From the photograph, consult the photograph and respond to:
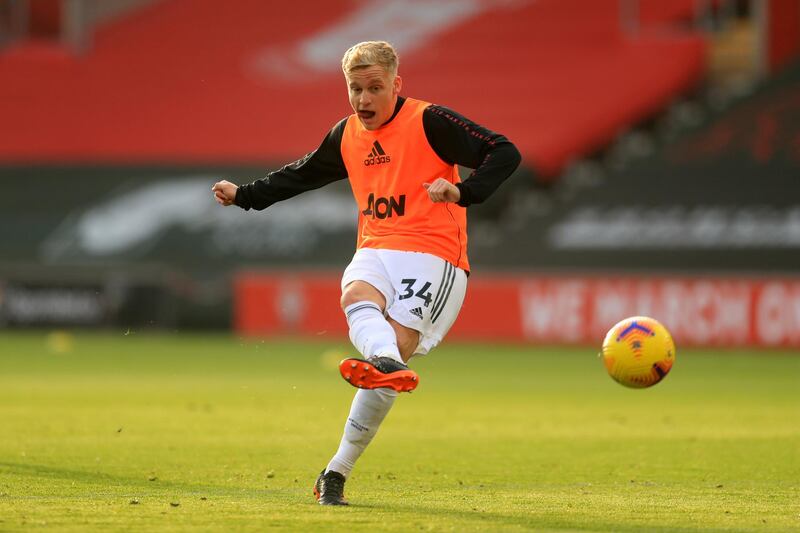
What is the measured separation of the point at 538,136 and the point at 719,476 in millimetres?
18981

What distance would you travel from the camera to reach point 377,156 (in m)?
7.05

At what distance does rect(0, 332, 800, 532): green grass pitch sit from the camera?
648 centimetres

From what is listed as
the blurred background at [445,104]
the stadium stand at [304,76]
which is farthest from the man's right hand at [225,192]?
the stadium stand at [304,76]

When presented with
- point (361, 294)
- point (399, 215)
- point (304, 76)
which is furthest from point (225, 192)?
point (304, 76)

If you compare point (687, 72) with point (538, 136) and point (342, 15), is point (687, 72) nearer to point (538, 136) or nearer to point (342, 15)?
point (538, 136)

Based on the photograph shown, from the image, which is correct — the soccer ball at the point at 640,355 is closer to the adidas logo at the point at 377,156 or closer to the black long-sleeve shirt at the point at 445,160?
the black long-sleeve shirt at the point at 445,160

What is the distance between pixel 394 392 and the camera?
6.77m

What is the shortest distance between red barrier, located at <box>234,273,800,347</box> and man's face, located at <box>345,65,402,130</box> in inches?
577

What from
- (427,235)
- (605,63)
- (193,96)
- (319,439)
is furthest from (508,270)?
(427,235)

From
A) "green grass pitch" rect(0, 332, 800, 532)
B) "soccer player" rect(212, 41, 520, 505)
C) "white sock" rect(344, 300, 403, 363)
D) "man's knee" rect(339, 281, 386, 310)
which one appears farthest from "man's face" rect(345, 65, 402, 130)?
"green grass pitch" rect(0, 332, 800, 532)

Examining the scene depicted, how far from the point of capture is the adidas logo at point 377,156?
703cm

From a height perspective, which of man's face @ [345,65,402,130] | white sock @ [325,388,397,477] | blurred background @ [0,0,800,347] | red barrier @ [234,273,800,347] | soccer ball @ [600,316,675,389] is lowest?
white sock @ [325,388,397,477]

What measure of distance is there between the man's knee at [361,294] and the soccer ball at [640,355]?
1793 mm

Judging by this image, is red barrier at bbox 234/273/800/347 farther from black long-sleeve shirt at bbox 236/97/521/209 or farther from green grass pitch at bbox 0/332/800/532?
black long-sleeve shirt at bbox 236/97/521/209
